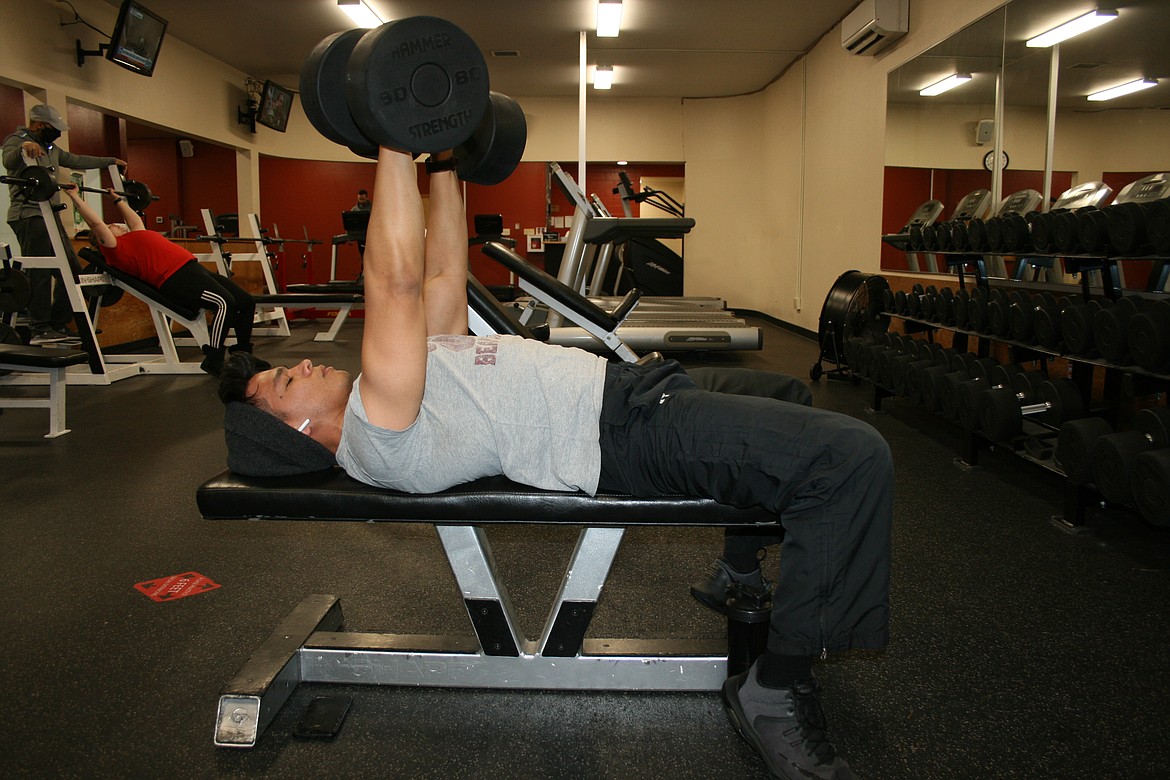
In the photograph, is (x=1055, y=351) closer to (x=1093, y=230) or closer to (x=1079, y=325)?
(x=1079, y=325)

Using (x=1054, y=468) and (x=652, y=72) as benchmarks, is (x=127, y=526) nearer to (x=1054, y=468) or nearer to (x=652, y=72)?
(x=1054, y=468)

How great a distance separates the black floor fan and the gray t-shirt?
9.89 ft

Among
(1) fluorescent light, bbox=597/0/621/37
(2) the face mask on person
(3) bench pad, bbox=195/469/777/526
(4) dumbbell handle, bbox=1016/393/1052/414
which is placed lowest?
(4) dumbbell handle, bbox=1016/393/1052/414

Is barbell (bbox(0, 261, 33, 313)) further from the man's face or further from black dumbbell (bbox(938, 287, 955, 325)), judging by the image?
black dumbbell (bbox(938, 287, 955, 325))

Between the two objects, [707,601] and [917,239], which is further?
[917,239]

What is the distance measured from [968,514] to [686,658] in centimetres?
141

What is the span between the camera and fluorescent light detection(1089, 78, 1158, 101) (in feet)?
9.27

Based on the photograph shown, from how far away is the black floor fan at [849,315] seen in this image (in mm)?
4227

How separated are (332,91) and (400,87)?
6.9 inches

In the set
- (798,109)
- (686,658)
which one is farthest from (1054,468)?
(798,109)

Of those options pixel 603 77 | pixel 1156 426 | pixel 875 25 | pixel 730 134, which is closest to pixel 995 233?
pixel 1156 426

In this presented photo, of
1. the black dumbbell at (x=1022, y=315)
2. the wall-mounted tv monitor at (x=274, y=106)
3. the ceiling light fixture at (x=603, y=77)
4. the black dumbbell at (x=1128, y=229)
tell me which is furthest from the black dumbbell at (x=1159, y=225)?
the wall-mounted tv monitor at (x=274, y=106)

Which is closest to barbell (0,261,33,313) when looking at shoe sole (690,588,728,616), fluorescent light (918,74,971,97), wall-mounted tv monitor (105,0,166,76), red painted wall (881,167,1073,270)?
wall-mounted tv monitor (105,0,166,76)

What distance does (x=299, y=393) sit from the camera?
1343mm
